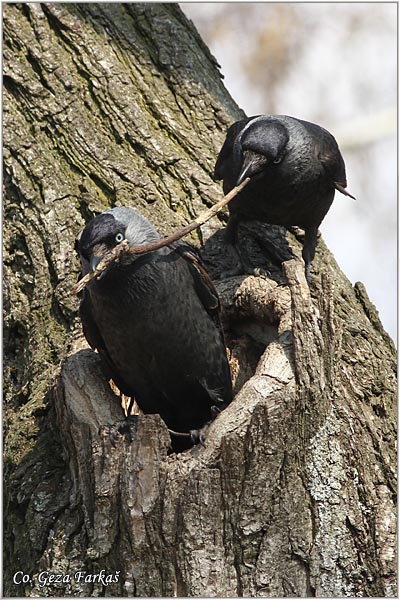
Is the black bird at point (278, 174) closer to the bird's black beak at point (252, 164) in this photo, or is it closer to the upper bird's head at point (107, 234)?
the bird's black beak at point (252, 164)

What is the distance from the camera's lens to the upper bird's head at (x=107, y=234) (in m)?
3.80

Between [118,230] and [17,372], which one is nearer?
[118,230]

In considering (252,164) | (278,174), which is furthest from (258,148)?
(278,174)

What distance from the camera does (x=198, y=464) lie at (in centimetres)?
338

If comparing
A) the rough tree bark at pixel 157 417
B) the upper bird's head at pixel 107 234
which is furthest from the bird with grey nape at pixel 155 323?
the rough tree bark at pixel 157 417

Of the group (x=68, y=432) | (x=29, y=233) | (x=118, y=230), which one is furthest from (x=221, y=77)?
(x=68, y=432)

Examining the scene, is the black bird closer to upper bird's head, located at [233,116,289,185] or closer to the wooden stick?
upper bird's head, located at [233,116,289,185]

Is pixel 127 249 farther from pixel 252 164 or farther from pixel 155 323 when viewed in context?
pixel 252 164

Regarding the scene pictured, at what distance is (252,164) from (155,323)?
1332mm

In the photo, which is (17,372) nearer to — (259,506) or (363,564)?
(259,506)

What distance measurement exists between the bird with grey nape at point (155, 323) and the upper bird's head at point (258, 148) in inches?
32.1

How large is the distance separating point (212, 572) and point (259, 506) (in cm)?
32

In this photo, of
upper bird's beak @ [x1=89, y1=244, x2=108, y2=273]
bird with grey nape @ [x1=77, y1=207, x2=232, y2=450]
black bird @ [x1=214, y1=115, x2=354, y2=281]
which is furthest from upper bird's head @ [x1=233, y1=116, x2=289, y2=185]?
upper bird's beak @ [x1=89, y1=244, x2=108, y2=273]

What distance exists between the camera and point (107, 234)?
3.83 metres
